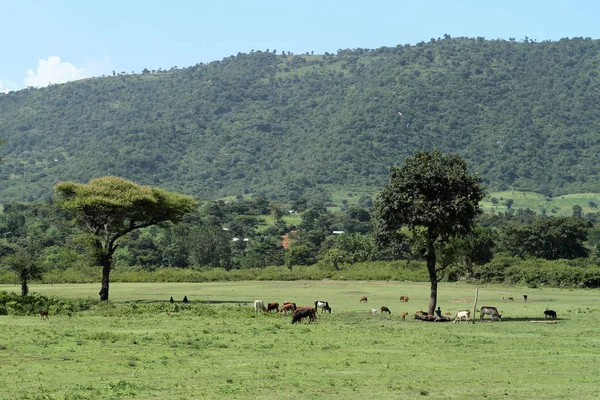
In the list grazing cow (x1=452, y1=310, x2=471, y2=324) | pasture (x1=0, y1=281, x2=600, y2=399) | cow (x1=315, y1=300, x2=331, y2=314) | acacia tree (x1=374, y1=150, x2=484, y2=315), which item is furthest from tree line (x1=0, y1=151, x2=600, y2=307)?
pasture (x1=0, y1=281, x2=600, y2=399)

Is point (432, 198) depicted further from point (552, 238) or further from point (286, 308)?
point (552, 238)

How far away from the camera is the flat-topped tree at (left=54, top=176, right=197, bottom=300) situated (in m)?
68.4

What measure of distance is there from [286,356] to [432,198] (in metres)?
20.9

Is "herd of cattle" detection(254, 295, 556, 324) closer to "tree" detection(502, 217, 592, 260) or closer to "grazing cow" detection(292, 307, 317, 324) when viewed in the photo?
"grazing cow" detection(292, 307, 317, 324)

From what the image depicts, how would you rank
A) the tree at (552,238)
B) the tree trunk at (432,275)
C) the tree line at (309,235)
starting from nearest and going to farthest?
the tree line at (309,235), the tree trunk at (432,275), the tree at (552,238)

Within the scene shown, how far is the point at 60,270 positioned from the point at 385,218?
73.8 metres

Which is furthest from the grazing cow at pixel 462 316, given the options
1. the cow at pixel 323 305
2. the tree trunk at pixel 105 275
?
the tree trunk at pixel 105 275

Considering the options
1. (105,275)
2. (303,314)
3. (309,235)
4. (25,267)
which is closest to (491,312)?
(303,314)

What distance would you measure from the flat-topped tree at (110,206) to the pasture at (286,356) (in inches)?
562

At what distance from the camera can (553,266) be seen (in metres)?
103

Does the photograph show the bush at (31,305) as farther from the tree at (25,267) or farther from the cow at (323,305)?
the cow at (323,305)

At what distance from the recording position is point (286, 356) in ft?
108

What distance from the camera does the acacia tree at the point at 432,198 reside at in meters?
50.4

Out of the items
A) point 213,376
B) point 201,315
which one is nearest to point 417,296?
point 201,315
